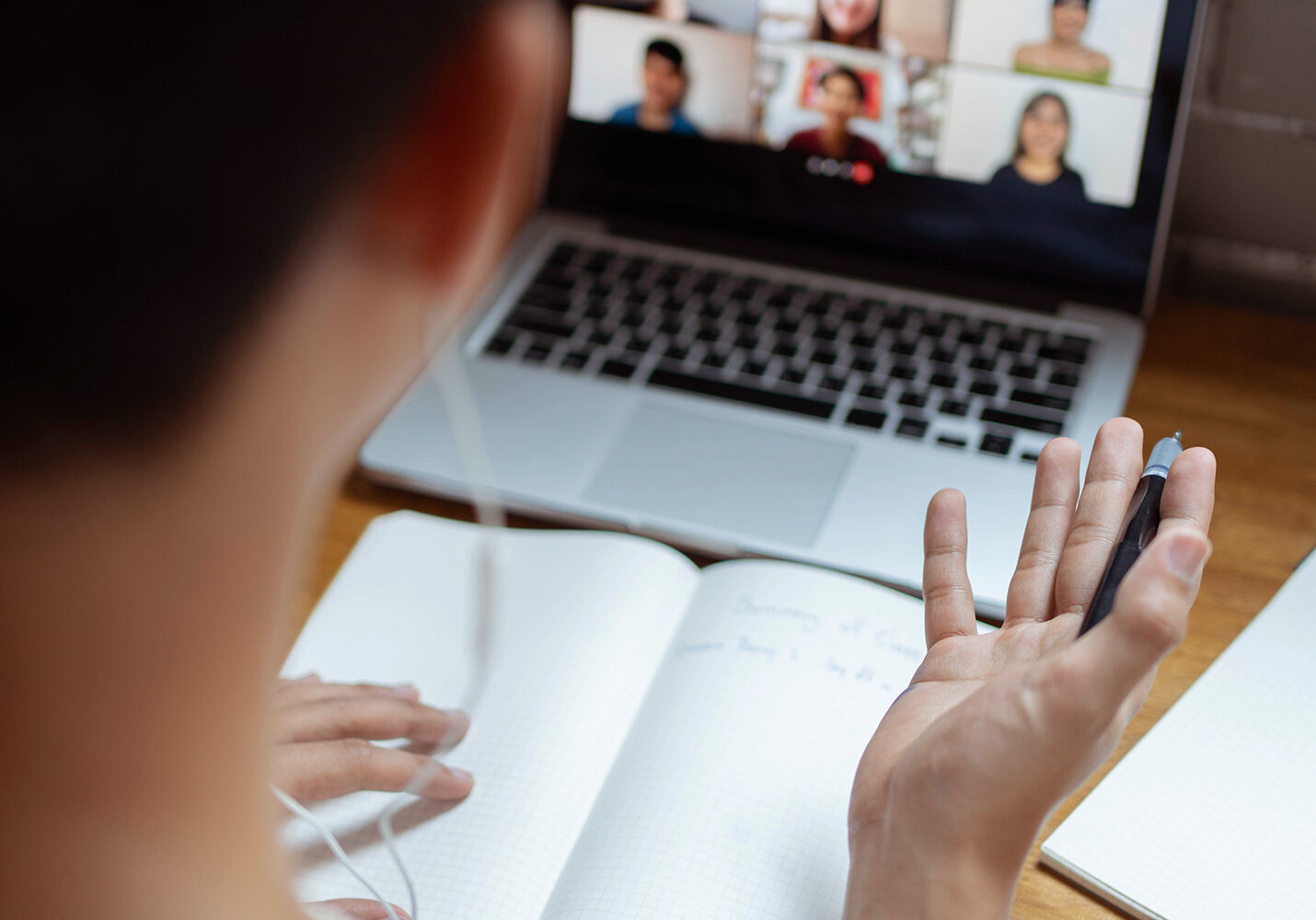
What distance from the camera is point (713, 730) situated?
538mm

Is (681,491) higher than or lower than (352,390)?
lower

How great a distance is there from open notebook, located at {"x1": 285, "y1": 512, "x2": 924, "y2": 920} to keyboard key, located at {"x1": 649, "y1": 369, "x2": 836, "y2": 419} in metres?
0.13

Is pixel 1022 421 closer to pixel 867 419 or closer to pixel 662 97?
pixel 867 419

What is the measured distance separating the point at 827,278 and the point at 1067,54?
210 millimetres

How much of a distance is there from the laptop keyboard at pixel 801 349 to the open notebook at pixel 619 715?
15 cm

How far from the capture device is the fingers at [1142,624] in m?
0.35

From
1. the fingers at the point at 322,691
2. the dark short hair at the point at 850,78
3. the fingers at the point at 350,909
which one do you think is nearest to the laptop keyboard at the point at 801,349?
the dark short hair at the point at 850,78

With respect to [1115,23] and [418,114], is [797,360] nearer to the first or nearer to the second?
[1115,23]

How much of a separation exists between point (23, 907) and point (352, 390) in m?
0.15

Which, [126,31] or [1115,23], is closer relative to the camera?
[126,31]

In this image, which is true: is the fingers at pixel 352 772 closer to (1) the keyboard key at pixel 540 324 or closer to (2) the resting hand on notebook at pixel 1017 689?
(2) the resting hand on notebook at pixel 1017 689

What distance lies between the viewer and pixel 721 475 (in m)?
0.69

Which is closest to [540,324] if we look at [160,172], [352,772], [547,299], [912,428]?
[547,299]

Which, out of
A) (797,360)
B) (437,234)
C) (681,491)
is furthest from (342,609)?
(437,234)
